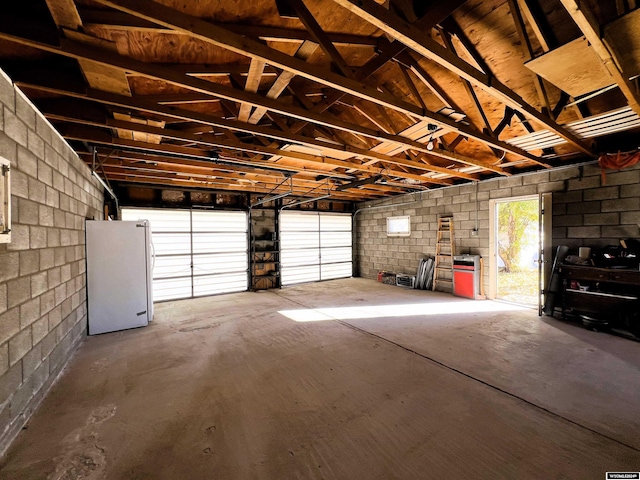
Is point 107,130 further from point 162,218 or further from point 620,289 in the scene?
point 620,289

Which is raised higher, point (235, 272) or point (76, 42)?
point (76, 42)

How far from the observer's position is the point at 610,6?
5.93ft

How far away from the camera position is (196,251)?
663 cm

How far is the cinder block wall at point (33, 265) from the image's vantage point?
1.84 metres

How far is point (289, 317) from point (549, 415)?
11.4ft

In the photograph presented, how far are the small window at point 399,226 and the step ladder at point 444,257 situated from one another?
3.37 feet

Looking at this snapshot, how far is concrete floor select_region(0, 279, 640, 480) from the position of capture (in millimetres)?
1594

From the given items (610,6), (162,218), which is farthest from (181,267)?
(610,6)

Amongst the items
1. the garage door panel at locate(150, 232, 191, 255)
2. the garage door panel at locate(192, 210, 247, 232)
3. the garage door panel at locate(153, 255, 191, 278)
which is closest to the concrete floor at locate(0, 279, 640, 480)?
the garage door panel at locate(153, 255, 191, 278)

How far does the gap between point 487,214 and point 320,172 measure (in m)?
3.84

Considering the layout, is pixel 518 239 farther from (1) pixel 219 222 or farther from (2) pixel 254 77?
(2) pixel 254 77

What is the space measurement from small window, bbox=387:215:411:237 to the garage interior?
296 centimetres

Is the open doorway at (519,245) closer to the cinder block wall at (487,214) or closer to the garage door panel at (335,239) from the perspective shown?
the cinder block wall at (487,214)

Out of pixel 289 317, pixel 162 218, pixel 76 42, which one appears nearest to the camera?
pixel 76 42
